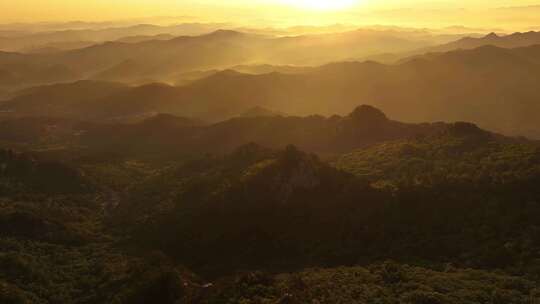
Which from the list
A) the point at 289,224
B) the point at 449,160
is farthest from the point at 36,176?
the point at 449,160

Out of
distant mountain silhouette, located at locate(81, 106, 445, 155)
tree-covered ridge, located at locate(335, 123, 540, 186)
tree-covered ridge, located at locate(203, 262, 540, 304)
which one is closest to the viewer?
tree-covered ridge, located at locate(203, 262, 540, 304)

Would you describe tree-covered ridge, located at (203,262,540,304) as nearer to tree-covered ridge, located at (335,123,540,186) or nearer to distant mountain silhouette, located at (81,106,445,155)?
tree-covered ridge, located at (335,123,540,186)

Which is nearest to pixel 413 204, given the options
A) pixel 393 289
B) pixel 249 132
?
pixel 393 289

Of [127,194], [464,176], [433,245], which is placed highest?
[464,176]

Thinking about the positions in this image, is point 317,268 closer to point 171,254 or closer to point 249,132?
point 171,254

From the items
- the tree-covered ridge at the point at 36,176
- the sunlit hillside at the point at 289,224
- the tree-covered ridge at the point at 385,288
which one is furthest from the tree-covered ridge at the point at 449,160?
the tree-covered ridge at the point at 36,176

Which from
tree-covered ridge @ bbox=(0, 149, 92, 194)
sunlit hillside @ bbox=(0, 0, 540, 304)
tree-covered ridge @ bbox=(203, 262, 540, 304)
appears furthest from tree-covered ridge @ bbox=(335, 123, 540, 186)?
tree-covered ridge @ bbox=(0, 149, 92, 194)

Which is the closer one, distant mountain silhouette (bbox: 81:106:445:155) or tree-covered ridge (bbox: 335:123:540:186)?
tree-covered ridge (bbox: 335:123:540:186)

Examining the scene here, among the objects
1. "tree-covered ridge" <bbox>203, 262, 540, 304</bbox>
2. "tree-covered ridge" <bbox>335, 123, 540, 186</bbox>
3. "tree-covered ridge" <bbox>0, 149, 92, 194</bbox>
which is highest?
"tree-covered ridge" <bbox>335, 123, 540, 186</bbox>
